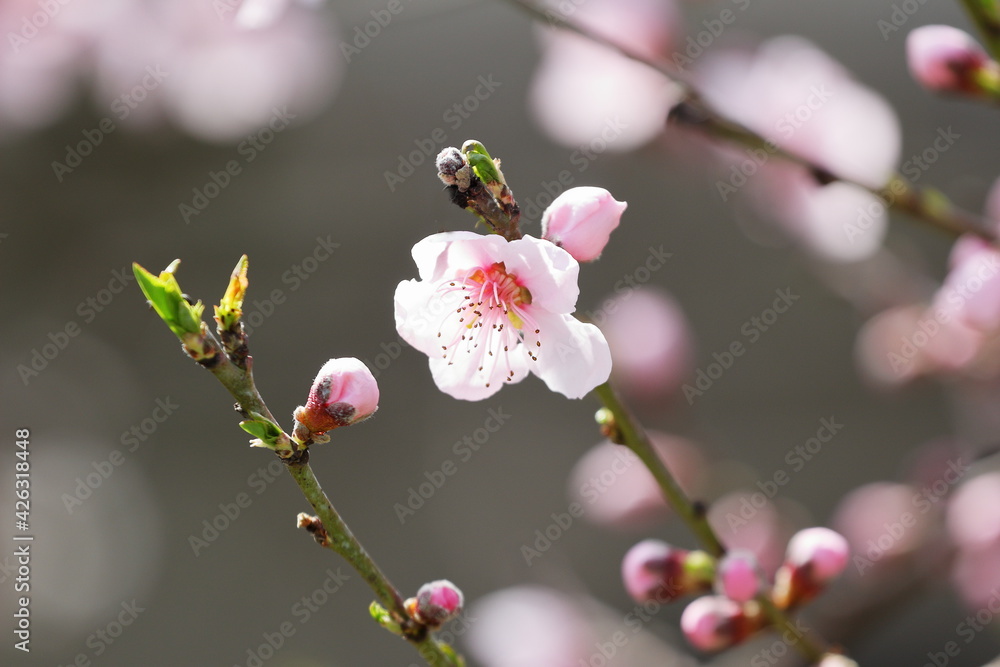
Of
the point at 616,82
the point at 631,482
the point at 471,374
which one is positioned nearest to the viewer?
the point at 471,374

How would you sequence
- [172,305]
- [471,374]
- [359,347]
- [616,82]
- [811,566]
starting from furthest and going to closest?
1. [359,347]
2. [616,82]
3. [811,566]
4. [471,374]
5. [172,305]

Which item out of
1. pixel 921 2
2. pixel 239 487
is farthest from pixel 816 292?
pixel 239 487

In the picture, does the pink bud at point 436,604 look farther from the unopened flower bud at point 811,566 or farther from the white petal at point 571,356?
the unopened flower bud at point 811,566

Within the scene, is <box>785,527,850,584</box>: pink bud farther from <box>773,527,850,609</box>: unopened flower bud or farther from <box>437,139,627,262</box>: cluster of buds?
<box>437,139,627,262</box>: cluster of buds

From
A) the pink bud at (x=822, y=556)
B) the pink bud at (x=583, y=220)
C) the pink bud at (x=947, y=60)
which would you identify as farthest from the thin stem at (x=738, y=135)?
the pink bud at (x=822, y=556)

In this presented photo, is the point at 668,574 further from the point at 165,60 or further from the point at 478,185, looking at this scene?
the point at 165,60

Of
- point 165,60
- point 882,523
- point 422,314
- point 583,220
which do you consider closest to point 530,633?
point 882,523
